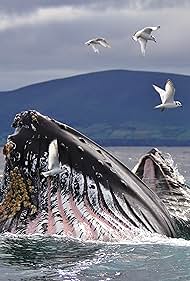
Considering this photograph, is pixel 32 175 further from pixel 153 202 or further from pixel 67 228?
pixel 153 202

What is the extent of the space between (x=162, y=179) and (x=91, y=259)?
151 inches

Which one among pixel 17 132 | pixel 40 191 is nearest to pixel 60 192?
pixel 40 191

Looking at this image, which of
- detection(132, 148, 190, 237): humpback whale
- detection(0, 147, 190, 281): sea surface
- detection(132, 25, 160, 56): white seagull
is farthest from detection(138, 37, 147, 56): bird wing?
detection(0, 147, 190, 281): sea surface

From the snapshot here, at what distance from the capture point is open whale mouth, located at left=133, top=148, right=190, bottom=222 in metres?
13.9

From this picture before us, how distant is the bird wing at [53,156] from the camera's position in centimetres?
1131

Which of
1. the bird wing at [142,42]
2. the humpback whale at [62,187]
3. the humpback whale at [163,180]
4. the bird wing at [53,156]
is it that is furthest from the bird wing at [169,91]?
the bird wing at [53,156]

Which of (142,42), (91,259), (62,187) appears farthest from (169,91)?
(91,259)

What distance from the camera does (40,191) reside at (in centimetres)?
1177

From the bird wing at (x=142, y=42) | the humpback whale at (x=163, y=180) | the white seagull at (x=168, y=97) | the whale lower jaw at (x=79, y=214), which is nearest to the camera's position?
the whale lower jaw at (x=79, y=214)

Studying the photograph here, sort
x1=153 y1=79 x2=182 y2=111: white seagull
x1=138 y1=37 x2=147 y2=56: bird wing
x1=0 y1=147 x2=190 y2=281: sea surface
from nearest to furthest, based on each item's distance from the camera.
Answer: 1. x1=0 y1=147 x2=190 y2=281: sea surface
2. x1=153 y1=79 x2=182 y2=111: white seagull
3. x1=138 y1=37 x2=147 y2=56: bird wing

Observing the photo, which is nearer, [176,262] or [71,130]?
[176,262]

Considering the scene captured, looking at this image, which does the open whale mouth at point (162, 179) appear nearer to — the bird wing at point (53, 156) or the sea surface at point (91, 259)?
the sea surface at point (91, 259)

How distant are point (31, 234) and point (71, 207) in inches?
25.4

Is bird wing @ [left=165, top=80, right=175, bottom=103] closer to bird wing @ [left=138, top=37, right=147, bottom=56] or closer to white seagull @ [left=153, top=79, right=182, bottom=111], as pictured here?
white seagull @ [left=153, top=79, right=182, bottom=111]
